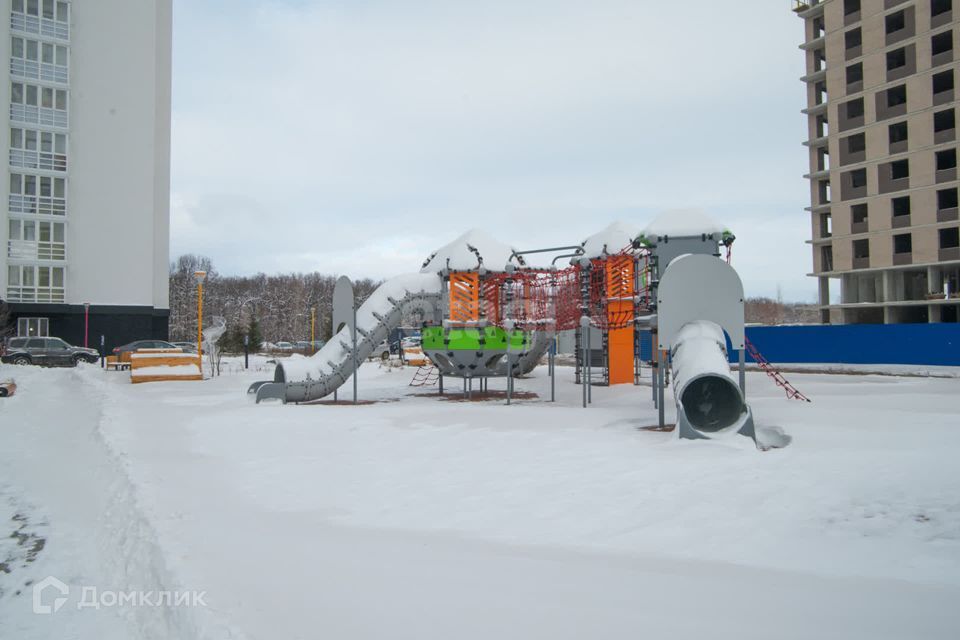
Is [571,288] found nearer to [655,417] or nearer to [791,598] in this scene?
[655,417]

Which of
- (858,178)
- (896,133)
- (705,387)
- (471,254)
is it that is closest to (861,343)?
(858,178)

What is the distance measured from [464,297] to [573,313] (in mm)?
4285

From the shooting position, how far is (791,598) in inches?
184

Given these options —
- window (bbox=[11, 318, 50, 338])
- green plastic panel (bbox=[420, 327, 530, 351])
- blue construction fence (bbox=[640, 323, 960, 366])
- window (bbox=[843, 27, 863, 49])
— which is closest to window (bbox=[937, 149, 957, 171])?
window (bbox=[843, 27, 863, 49])

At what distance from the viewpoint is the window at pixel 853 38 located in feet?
144

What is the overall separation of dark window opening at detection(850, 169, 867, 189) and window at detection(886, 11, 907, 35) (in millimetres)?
8929

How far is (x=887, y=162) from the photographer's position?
137 ft

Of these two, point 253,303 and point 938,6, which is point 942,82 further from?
point 253,303

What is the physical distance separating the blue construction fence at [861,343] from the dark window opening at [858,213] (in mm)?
13398

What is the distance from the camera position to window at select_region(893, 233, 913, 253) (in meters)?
41.3

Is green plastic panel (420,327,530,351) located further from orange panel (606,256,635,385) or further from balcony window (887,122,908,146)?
balcony window (887,122,908,146)

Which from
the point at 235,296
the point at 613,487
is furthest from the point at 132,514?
the point at 235,296

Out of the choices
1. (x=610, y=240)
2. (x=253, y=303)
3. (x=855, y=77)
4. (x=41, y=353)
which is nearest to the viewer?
(x=610, y=240)

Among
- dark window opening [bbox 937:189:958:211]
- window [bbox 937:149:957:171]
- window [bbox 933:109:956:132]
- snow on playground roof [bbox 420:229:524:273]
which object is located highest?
window [bbox 933:109:956:132]
